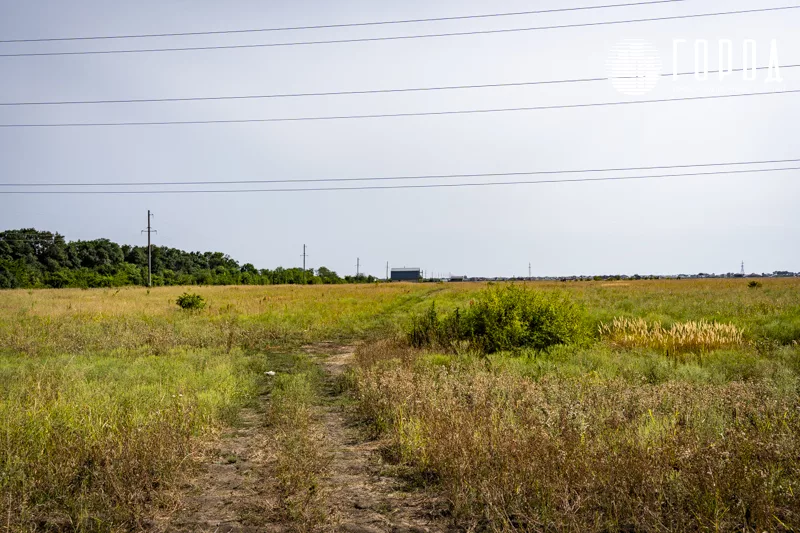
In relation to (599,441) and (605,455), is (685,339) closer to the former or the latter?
(599,441)

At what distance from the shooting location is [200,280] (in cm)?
9925

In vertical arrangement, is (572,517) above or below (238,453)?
above

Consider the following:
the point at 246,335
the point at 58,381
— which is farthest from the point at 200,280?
the point at 58,381

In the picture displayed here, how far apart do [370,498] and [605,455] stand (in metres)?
2.38

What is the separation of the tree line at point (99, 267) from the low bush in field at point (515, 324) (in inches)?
2778

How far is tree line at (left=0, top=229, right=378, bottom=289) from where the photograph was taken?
7331 cm

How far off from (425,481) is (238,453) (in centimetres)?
266

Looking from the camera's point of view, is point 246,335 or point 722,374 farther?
point 246,335

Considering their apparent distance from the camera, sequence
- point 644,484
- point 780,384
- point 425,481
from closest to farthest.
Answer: point 644,484 → point 425,481 → point 780,384

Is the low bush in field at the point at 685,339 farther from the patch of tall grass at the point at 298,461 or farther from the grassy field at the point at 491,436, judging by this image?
the patch of tall grass at the point at 298,461

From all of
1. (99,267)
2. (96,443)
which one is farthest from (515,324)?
(99,267)

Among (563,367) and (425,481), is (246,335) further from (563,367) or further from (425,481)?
(425,481)

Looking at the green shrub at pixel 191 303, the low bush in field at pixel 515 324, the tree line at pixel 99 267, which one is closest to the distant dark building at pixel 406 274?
the tree line at pixel 99 267

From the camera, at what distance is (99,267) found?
9369cm
